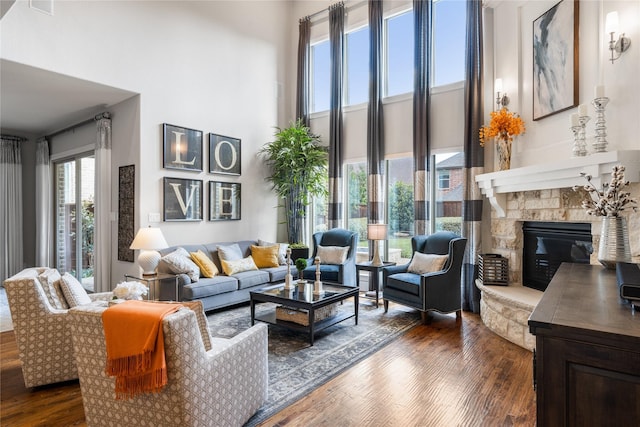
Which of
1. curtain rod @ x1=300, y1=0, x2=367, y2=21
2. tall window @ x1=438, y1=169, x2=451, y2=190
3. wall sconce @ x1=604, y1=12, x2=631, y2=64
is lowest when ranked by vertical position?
tall window @ x1=438, y1=169, x2=451, y2=190

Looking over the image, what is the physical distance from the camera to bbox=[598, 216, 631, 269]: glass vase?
2215mm

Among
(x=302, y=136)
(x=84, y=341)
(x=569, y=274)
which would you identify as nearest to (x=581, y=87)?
(x=569, y=274)

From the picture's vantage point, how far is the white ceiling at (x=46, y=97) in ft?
13.5

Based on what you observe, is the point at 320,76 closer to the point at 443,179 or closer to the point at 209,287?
the point at 443,179

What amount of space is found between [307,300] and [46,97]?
4512 millimetres

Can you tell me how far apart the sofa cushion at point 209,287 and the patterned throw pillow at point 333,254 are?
4.65ft

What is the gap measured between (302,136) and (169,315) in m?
4.84

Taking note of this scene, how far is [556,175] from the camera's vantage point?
10.8 feet

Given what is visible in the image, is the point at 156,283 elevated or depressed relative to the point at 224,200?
depressed

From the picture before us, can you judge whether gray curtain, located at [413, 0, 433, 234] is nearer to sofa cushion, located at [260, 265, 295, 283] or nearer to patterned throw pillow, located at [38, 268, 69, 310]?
sofa cushion, located at [260, 265, 295, 283]

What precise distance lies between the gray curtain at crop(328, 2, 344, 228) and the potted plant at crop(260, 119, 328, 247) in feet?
0.68

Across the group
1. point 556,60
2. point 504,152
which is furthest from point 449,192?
point 556,60

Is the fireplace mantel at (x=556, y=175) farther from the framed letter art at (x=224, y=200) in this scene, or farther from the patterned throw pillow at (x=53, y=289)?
the patterned throw pillow at (x=53, y=289)

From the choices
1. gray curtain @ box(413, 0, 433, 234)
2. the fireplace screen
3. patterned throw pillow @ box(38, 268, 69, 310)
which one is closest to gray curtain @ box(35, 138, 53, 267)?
patterned throw pillow @ box(38, 268, 69, 310)
